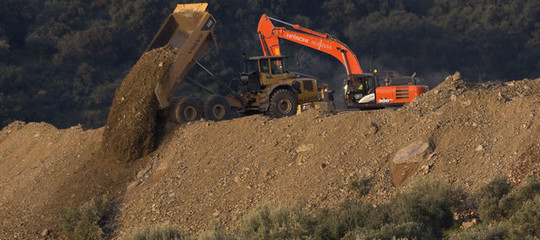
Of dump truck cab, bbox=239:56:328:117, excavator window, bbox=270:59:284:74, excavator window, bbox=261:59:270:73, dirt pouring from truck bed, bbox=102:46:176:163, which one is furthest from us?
excavator window, bbox=270:59:284:74

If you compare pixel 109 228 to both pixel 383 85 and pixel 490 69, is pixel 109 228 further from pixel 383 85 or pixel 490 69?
pixel 490 69

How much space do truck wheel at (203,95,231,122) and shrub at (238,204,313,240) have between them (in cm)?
732

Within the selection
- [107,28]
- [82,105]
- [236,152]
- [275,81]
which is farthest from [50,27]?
[236,152]

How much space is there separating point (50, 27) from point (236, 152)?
2998cm

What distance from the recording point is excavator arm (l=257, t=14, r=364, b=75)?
82.1ft

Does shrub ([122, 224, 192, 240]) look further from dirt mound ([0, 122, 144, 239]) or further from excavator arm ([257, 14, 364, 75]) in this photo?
excavator arm ([257, 14, 364, 75])

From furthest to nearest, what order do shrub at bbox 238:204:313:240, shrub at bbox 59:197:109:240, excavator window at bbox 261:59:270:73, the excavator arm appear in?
the excavator arm → excavator window at bbox 261:59:270:73 → shrub at bbox 59:197:109:240 → shrub at bbox 238:204:313:240

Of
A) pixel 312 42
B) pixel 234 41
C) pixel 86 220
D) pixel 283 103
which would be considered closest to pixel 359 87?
pixel 283 103

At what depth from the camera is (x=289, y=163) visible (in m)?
17.6

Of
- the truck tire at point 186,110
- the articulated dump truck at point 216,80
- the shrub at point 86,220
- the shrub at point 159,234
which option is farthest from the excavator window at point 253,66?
the shrub at point 159,234

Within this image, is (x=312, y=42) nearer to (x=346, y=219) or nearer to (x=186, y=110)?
(x=186, y=110)

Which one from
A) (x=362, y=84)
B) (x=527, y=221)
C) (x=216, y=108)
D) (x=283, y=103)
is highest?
(x=362, y=84)

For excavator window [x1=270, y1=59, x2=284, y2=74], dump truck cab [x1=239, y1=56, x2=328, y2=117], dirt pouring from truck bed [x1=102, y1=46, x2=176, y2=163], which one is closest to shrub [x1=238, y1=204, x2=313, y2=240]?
dirt pouring from truck bed [x1=102, y1=46, x2=176, y2=163]

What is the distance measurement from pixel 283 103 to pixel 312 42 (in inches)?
121
